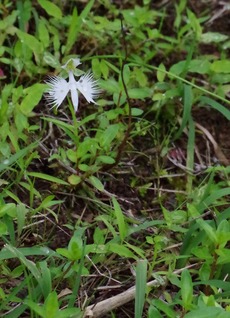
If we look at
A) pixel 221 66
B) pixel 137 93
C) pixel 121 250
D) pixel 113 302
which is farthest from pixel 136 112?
pixel 113 302

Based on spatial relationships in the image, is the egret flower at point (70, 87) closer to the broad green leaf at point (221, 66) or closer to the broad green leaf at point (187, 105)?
the broad green leaf at point (187, 105)

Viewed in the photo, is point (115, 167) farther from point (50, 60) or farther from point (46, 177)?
point (50, 60)

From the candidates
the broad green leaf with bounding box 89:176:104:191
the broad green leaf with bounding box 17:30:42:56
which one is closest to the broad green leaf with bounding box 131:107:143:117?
the broad green leaf with bounding box 89:176:104:191

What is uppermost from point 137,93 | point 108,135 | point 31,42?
point 31,42

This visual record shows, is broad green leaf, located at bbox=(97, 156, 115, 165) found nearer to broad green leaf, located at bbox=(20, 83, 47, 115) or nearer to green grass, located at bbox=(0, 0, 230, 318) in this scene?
green grass, located at bbox=(0, 0, 230, 318)

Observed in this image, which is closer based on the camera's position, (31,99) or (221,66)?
(31,99)

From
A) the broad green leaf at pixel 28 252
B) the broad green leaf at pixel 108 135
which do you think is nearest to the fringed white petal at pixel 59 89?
the broad green leaf at pixel 108 135

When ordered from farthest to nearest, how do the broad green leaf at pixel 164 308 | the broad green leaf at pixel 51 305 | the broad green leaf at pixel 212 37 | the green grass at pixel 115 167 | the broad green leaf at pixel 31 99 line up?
the broad green leaf at pixel 212 37 → the broad green leaf at pixel 31 99 → the green grass at pixel 115 167 → the broad green leaf at pixel 164 308 → the broad green leaf at pixel 51 305
